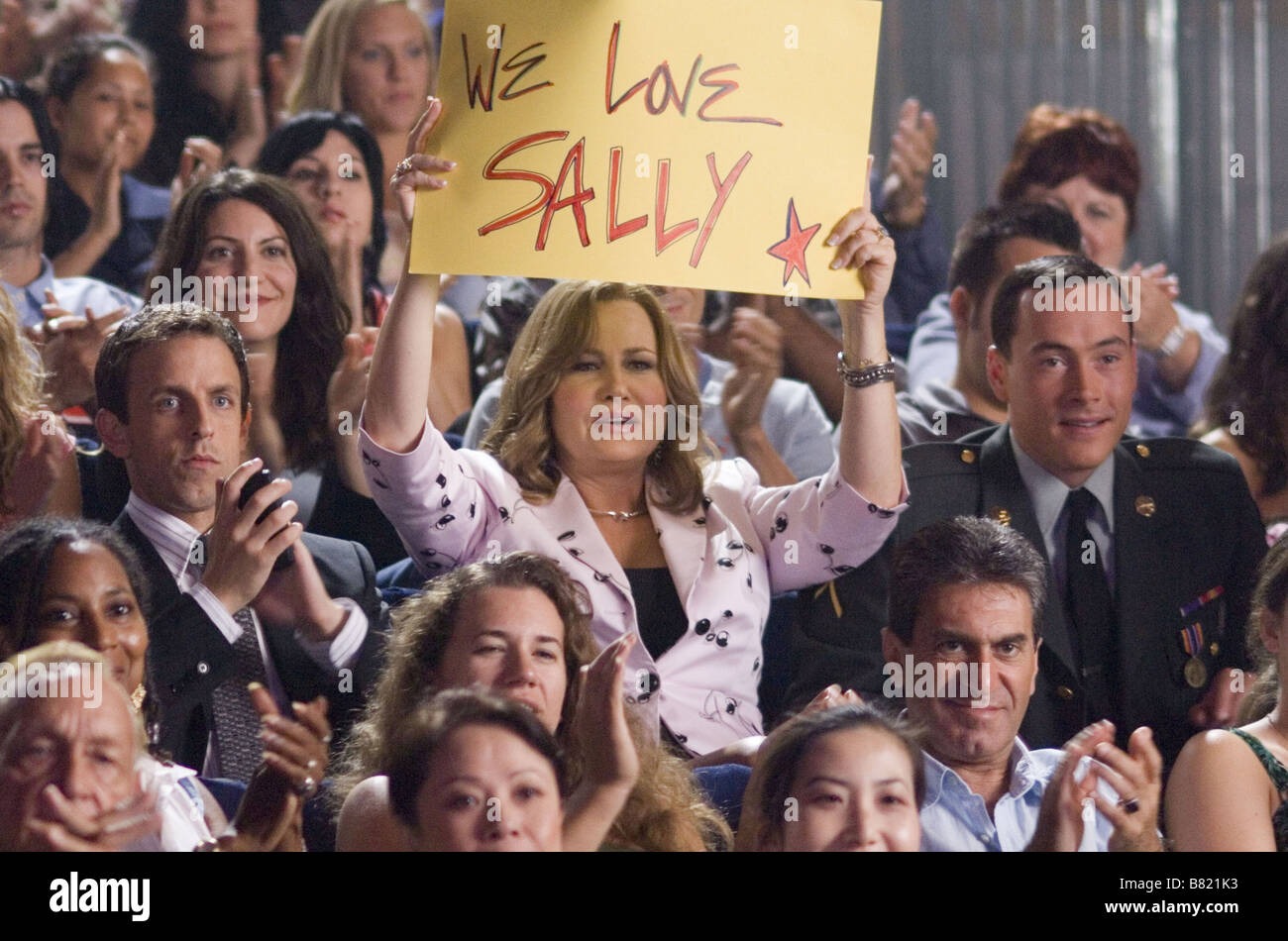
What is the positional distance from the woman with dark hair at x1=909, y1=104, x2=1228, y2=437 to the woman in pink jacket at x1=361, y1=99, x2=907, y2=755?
1090 millimetres

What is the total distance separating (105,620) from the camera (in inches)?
86.2

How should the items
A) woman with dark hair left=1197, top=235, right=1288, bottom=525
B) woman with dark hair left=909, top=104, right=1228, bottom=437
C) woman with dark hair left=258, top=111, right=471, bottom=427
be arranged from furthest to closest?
woman with dark hair left=909, top=104, right=1228, bottom=437 → woman with dark hair left=258, top=111, right=471, bottom=427 → woman with dark hair left=1197, top=235, right=1288, bottom=525

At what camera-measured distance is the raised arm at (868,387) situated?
245cm

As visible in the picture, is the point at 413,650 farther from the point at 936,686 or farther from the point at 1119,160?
the point at 1119,160

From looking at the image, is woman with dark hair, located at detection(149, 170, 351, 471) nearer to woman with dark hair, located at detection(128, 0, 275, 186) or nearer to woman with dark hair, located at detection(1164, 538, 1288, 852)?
woman with dark hair, located at detection(128, 0, 275, 186)

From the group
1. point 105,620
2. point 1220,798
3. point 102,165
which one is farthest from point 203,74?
point 1220,798

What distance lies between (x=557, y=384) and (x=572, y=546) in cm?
25

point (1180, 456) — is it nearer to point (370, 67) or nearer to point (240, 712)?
point (240, 712)

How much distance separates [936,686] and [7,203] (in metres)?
1.88

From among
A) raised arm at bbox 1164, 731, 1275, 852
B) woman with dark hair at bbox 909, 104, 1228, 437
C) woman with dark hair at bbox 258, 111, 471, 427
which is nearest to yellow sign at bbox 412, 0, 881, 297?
raised arm at bbox 1164, 731, 1275, 852

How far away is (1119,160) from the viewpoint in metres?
3.74

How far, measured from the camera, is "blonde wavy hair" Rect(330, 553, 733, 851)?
7.00ft
